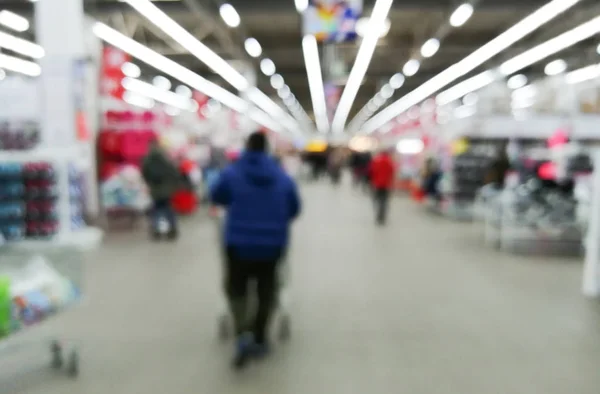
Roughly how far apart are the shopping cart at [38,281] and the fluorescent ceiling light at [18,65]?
10.8 meters

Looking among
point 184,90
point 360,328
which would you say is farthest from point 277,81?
point 360,328

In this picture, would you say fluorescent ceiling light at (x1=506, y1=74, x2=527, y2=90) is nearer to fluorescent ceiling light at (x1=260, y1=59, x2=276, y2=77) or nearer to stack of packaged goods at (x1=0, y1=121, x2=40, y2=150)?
fluorescent ceiling light at (x1=260, y1=59, x2=276, y2=77)

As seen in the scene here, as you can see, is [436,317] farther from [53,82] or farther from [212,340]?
[53,82]

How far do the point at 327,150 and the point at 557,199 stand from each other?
3186 centimetres

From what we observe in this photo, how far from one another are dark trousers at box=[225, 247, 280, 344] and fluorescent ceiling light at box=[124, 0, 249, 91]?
23.5 ft

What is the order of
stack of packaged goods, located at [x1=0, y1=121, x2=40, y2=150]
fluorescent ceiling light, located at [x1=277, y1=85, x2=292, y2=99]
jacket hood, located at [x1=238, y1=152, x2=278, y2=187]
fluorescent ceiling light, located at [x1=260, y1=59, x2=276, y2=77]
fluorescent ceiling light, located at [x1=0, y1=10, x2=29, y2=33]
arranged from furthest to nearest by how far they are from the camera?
fluorescent ceiling light, located at [x1=277, y1=85, x2=292, y2=99]
fluorescent ceiling light, located at [x1=260, y1=59, x2=276, y2=77]
fluorescent ceiling light, located at [x1=0, y1=10, x2=29, y2=33]
stack of packaged goods, located at [x1=0, y1=121, x2=40, y2=150]
jacket hood, located at [x1=238, y1=152, x2=278, y2=187]

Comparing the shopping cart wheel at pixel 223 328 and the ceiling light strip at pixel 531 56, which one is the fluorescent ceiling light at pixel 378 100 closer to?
the ceiling light strip at pixel 531 56

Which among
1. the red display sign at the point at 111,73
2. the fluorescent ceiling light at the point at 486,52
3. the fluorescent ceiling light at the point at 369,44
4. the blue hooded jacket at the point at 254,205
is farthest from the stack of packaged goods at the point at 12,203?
the fluorescent ceiling light at the point at 486,52

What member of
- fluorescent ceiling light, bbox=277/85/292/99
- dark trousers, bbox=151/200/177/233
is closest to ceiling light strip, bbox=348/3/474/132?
fluorescent ceiling light, bbox=277/85/292/99

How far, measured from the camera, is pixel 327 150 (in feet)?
132

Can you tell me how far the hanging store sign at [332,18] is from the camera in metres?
8.78

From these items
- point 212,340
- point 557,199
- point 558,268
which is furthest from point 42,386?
point 557,199

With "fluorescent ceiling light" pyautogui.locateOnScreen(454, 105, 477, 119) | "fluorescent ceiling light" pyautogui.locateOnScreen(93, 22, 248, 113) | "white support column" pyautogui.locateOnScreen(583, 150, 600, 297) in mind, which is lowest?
"white support column" pyautogui.locateOnScreen(583, 150, 600, 297)

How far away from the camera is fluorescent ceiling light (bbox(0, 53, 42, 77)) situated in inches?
528
